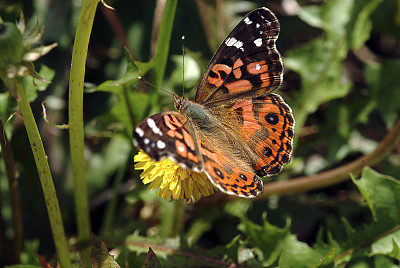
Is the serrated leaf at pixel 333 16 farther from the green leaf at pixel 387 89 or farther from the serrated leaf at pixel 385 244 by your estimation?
the serrated leaf at pixel 385 244

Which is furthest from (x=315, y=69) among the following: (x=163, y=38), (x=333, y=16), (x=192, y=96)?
(x=163, y=38)

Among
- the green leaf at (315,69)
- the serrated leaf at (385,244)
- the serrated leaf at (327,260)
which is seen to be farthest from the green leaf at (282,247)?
the green leaf at (315,69)

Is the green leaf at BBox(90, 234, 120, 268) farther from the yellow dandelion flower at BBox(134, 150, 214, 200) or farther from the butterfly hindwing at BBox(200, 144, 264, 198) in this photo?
the butterfly hindwing at BBox(200, 144, 264, 198)

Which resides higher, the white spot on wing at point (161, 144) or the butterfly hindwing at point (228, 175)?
the white spot on wing at point (161, 144)

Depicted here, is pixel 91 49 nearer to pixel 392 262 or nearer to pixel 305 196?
pixel 305 196

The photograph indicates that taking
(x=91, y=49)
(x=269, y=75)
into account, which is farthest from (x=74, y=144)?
(x=91, y=49)

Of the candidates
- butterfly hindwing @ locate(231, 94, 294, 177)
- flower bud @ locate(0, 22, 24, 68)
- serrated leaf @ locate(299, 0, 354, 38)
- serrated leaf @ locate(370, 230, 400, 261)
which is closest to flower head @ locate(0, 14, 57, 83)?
flower bud @ locate(0, 22, 24, 68)

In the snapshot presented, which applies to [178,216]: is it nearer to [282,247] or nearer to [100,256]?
[282,247]
